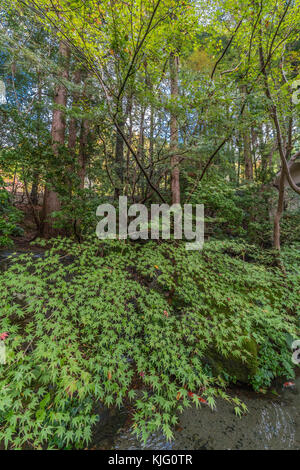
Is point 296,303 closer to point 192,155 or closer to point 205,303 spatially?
point 205,303

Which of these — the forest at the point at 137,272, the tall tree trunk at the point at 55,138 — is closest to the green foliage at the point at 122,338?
the forest at the point at 137,272

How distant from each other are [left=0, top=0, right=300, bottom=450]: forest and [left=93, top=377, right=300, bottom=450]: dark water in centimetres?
9

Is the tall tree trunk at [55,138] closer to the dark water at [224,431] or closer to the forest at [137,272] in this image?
the forest at [137,272]

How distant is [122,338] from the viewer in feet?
8.38

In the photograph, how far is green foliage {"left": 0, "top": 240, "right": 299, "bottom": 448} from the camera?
5.91 feet

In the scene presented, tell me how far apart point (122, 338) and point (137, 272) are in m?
1.48

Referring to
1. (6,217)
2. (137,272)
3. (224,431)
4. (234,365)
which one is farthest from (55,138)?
(224,431)

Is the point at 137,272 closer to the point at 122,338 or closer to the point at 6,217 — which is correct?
the point at 122,338

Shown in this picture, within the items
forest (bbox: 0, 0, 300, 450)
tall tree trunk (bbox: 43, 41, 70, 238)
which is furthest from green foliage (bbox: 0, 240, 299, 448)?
tall tree trunk (bbox: 43, 41, 70, 238)

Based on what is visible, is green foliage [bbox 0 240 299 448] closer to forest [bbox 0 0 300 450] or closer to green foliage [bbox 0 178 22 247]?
forest [bbox 0 0 300 450]

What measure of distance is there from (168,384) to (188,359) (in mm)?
447

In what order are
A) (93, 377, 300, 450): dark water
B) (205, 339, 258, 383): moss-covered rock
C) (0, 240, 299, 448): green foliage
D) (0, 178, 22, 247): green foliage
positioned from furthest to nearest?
(0, 178, 22, 247): green foliage
(205, 339, 258, 383): moss-covered rock
(93, 377, 300, 450): dark water
(0, 240, 299, 448): green foliage

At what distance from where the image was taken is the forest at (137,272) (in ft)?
6.52

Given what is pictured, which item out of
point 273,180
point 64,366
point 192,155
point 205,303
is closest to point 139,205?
point 192,155
